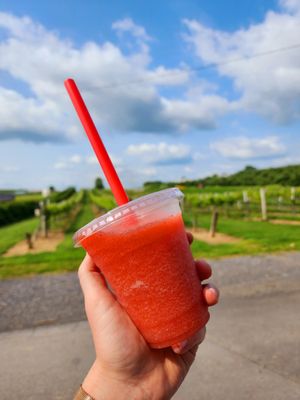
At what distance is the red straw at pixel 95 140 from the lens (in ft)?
4.99

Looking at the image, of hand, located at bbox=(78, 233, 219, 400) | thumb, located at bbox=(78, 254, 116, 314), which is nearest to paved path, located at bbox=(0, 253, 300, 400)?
hand, located at bbox=(78, 233, 219, 400)

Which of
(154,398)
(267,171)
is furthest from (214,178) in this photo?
(154,398)

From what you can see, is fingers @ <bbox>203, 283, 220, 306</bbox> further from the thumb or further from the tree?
the tree

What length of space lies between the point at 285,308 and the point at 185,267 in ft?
13.0

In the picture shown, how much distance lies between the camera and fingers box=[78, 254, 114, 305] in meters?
1.64

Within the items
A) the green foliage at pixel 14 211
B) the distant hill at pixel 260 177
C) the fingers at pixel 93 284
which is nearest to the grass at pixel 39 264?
the fingers at pixel 93 284

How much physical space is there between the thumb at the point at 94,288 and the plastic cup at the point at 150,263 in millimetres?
183

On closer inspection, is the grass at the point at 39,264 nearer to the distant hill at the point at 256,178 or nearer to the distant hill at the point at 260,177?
the distant hill at the point at 256,178

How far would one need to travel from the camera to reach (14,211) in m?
33.6

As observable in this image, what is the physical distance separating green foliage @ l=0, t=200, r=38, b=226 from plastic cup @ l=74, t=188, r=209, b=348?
30.2 meters

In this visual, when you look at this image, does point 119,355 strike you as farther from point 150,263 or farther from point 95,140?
point 95,140

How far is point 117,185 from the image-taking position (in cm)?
154

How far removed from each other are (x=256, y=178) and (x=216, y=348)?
65060mm

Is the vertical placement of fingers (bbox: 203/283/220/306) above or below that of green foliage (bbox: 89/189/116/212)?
above
